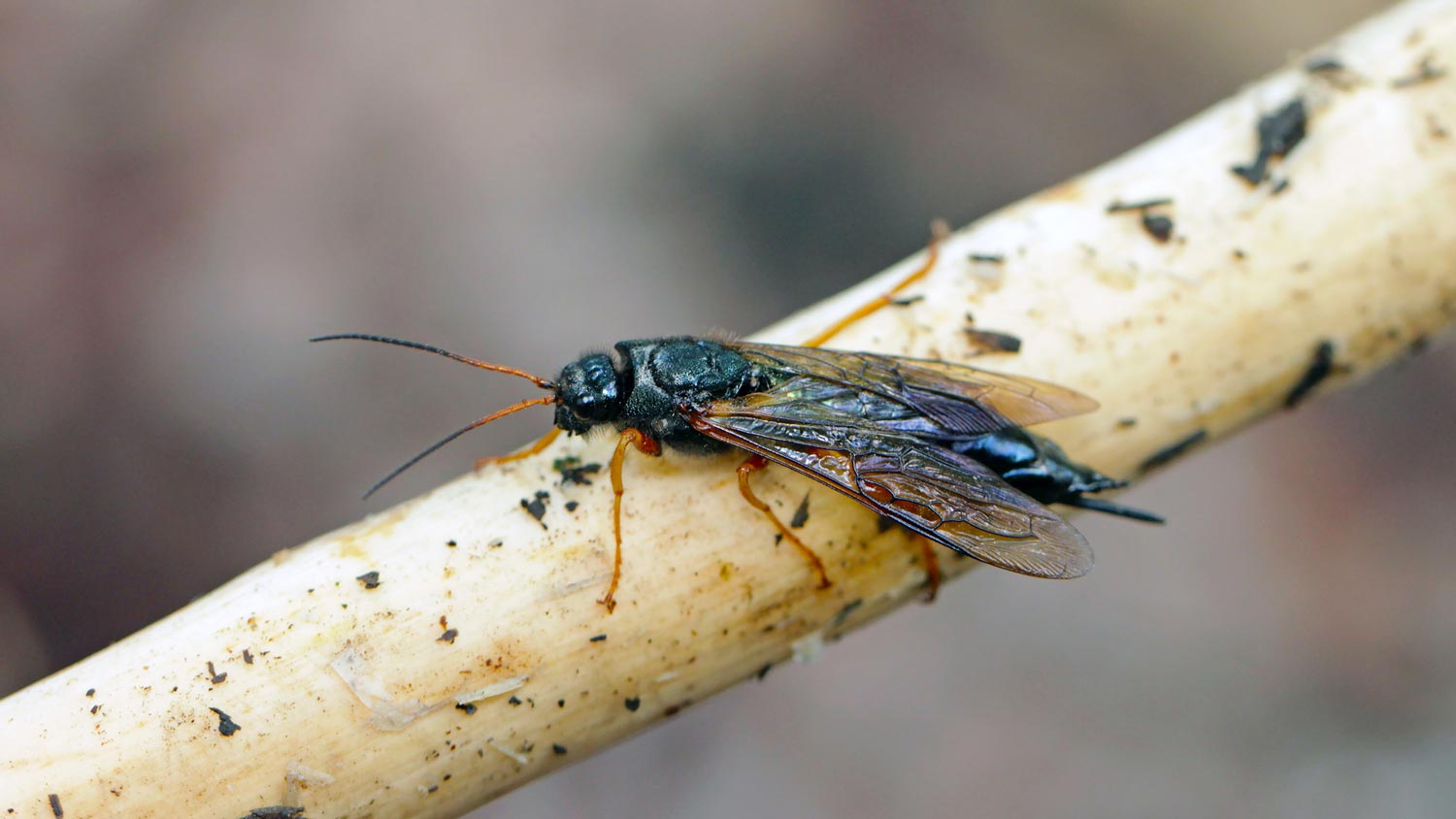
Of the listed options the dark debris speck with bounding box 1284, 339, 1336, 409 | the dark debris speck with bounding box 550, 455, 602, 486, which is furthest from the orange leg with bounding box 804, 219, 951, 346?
the dark debris speck with bounding box 1284, 339, 1336, 409

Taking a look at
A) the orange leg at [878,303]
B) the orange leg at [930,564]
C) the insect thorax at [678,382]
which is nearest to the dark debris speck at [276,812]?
the insect thorax at [678,382]

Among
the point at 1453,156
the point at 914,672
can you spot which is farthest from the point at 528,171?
the point at 1453,156


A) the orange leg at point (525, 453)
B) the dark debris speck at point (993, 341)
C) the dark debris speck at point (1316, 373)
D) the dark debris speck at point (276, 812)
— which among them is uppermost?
the dark debris speck at point (993, 341)

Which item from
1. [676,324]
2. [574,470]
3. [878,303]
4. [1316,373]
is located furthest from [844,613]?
[676,324]

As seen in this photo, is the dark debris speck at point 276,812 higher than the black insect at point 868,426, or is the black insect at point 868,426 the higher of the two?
the black insect at point 868,426

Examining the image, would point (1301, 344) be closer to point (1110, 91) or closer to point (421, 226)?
point (1110, 91)

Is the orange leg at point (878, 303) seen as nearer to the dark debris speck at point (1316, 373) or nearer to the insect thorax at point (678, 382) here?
the insect thorax at point (678, 382)
